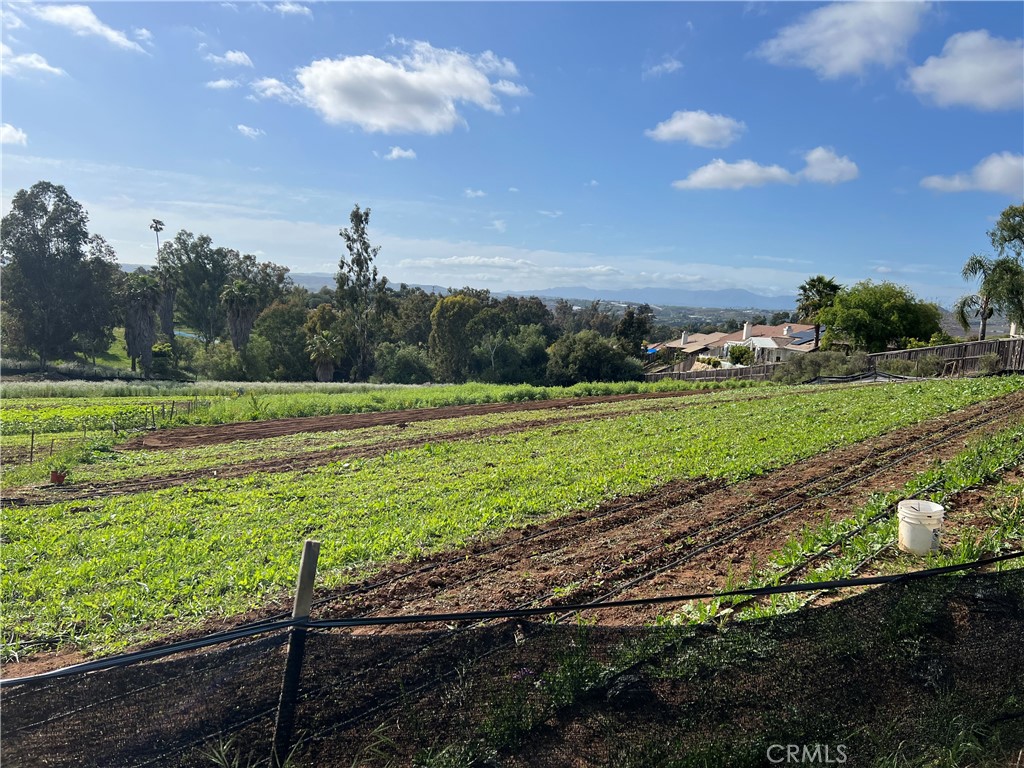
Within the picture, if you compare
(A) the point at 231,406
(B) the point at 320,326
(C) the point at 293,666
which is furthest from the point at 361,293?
(C) the point at 293,666

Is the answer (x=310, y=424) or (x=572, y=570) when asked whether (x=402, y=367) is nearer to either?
(x=310, y=424)

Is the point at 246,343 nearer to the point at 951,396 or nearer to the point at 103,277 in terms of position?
the point at 103,277

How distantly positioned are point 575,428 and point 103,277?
62050 millimetres

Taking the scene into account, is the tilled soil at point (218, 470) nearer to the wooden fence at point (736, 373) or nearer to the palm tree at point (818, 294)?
the wooden fence at point (736, 373)

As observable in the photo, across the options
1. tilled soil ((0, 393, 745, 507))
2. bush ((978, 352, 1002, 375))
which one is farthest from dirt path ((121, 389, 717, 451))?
bush ((978, 352, 1002, 375))

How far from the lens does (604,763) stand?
343 centimetres

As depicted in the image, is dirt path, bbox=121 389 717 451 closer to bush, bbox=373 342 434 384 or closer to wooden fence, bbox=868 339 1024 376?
wooden fence, bbox=868 339 1024 376

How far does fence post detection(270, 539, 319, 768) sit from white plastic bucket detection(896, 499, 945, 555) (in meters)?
5.92

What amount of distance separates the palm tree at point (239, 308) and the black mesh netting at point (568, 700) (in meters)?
67.4

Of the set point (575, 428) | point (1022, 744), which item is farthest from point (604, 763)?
point (575, 428)

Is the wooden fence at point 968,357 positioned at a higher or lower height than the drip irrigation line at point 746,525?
higher
